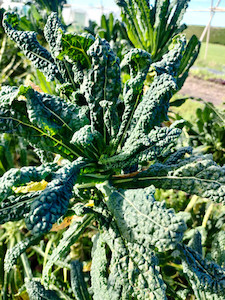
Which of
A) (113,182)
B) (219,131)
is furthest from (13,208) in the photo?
(219,131)

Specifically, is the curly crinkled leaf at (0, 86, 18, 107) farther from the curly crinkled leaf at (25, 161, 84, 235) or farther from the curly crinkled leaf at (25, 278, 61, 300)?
the curly crinkled leaf at (25, 278, 61, 300)

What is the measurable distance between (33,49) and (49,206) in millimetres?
502

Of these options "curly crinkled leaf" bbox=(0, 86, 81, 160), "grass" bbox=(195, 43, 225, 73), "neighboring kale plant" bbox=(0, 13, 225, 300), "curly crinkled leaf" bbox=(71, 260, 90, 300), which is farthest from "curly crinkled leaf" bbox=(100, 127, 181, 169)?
"grass" bbox=(195, 43, 225, 73)

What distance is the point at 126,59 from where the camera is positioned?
25.1 inches

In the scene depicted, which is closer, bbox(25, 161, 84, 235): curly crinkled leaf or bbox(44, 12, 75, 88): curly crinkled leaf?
bbox(25, 161, 84, 235): curly crinkled leaf

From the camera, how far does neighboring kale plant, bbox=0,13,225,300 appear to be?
55 centimetres

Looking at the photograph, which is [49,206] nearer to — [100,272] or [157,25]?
[100,272]

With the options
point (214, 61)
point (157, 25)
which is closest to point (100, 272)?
point (157, 25)

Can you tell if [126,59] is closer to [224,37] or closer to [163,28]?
[163,28]

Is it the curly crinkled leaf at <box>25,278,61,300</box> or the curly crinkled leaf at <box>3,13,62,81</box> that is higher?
the curly crinkled leaf at <box>3,13,62,81</box>

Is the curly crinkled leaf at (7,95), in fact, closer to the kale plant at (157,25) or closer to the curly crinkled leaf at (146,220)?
the curly crinkled leaf at (146,220)

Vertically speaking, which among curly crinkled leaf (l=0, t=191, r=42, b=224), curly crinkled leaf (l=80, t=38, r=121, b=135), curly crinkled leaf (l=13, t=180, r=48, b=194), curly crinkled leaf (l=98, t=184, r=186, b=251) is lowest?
curly crinkled leaf (l=0, t=191, r=42, b=224)

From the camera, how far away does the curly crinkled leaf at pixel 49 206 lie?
452 millimetres

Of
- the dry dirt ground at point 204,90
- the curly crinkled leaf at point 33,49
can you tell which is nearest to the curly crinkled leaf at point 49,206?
the curly crinkled leaf at point 33,49
